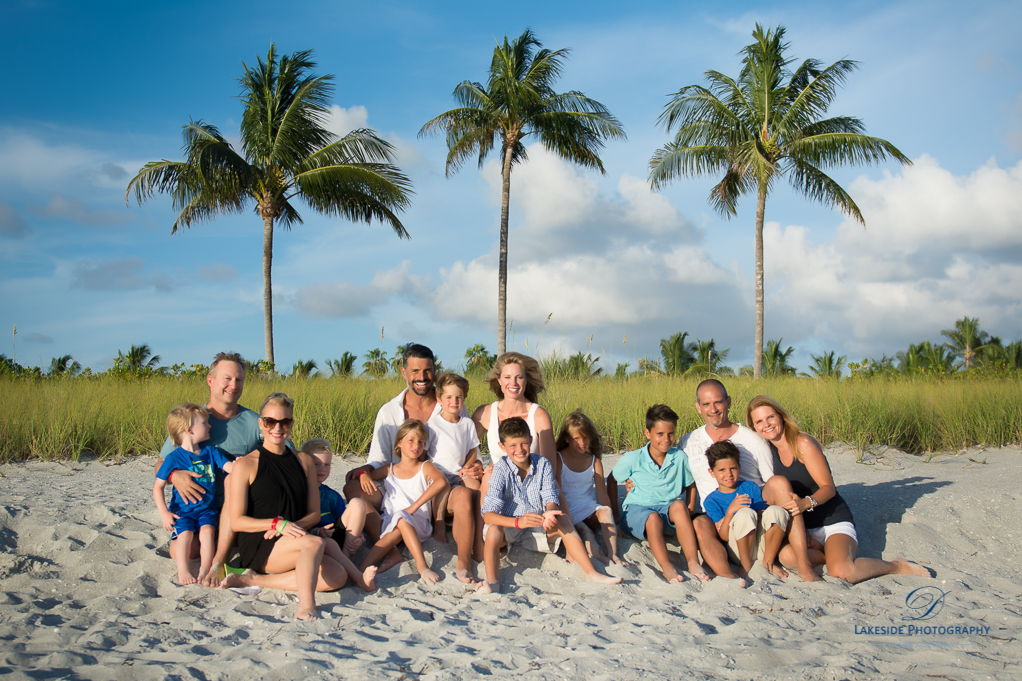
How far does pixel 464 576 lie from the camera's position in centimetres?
399

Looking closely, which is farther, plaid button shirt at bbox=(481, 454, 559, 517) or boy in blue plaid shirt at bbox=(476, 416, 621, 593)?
plaid button shirt at bbox=(481, 454, 559, 517)

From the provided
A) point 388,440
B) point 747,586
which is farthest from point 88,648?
point 747,586

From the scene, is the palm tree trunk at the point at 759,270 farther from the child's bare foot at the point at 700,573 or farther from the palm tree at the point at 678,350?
the child's bare foot at the point at 700,573

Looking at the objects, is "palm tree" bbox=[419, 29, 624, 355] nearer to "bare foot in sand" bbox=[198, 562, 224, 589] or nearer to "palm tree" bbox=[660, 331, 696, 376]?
"palm tree" bbox=[660, 331, 696, 376]

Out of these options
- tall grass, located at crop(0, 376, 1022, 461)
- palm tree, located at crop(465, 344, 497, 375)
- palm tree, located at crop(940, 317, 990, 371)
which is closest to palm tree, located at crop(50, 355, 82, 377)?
tall grass, located at crop(0, 376, 1022, 461)

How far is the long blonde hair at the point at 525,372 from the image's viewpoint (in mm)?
4699

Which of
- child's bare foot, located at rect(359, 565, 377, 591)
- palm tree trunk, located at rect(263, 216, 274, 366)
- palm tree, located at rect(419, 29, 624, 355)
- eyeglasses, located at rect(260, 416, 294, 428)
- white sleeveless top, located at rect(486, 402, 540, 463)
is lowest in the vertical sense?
child's bare foot, located at rect(359, 565, 377, 591)

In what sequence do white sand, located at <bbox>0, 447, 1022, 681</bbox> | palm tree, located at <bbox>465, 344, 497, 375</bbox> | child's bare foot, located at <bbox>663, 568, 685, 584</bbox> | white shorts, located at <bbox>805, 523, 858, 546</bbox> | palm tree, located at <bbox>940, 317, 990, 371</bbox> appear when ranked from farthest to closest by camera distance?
palm tree, located at <bbox>940, 317, 990, 371</bbox>, palm tree, located at <bbox>465, 344, 497, 375</bbox>, white shorts, located at <bbox>805, 523, 858, 546</bbox>, child's bare foot, located at <bbox>663, 568, 685, 584</bbox>, white sand, located at <bbox>0, 447, 1022, 681</bbox>

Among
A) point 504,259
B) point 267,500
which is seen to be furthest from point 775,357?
point 267,500

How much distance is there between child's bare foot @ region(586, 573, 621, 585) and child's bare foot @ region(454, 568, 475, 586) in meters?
0.74

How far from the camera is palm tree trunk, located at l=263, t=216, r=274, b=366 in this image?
17500 mm

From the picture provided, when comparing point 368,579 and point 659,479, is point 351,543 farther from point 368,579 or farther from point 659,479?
point 659,479

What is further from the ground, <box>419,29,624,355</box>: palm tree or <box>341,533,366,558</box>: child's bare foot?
<box>419,29,624,355</box>: palm tree

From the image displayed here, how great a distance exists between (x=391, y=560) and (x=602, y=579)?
1.35 m
